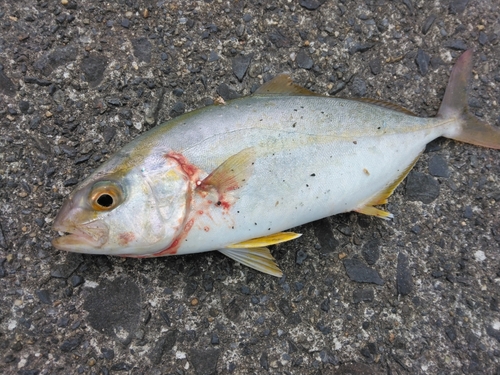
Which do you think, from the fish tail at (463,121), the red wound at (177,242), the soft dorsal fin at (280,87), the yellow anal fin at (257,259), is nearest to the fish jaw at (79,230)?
the red wound at (177,242)

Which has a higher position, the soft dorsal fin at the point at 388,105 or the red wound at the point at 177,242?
the soft dorsal fin at the point at 388,105

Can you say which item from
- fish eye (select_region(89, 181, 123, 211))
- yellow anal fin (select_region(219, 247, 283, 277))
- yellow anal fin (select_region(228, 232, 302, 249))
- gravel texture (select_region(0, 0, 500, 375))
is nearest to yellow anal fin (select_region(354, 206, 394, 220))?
gravel texture (select_region(0, 0, 500, 375))

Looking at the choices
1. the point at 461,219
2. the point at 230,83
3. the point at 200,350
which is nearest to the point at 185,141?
the point at 230,83

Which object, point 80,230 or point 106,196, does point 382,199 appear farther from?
point 80,230

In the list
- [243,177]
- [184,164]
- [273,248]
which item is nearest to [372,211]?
[273,248]

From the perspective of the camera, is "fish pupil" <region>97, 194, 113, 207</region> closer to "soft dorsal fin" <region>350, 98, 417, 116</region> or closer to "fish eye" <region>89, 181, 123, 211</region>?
"fish eye" <region>89, 181, 123, 211</region>

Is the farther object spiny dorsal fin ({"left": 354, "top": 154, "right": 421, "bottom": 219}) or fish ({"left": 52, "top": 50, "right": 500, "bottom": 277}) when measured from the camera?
spiny dorsal fin ({"left": 354, "top": 154, "right": 421, "bottom": 219})

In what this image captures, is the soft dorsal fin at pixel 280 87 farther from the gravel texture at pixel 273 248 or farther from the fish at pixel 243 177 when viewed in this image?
the gravel texture at pixel 273 248
